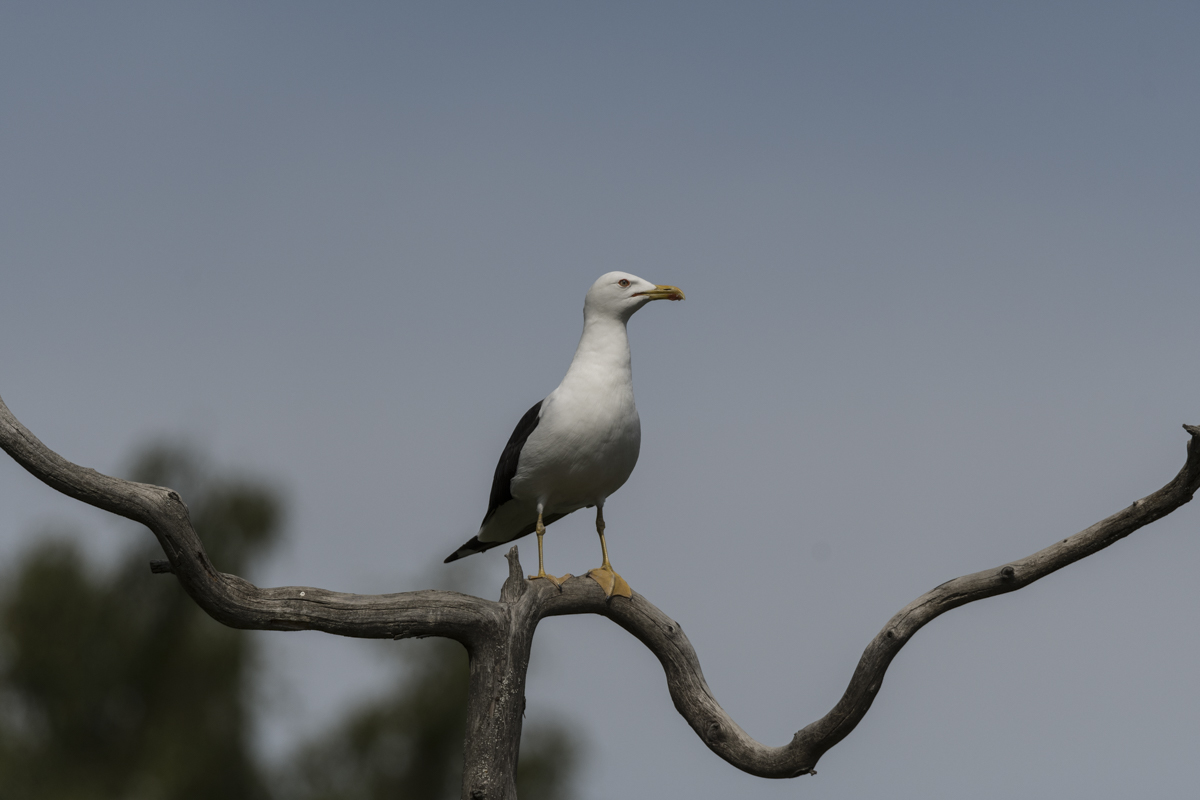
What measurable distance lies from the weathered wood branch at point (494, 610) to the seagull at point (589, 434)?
1.83 ft

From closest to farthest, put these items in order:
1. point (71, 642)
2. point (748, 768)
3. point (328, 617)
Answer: point (328, 617) < point (748, 768) < point (71, 642)

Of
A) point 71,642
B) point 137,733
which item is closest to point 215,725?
point 137,733

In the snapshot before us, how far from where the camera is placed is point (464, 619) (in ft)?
23.1

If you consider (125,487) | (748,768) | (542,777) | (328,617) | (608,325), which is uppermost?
(608,325)

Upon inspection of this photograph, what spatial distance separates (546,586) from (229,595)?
80.9 inches

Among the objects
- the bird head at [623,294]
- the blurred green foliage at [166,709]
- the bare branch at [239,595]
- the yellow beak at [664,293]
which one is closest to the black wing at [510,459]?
the bird head at [623,294]

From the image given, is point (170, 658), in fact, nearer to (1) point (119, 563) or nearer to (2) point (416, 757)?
(1) point (119, 563)

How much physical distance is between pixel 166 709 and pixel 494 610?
1182 centimetres

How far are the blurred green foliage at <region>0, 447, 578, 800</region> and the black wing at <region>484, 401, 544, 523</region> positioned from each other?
9.01 metres

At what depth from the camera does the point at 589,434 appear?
24.0 ft

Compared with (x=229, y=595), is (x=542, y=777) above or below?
below

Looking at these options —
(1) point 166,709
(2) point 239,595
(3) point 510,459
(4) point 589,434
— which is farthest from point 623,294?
(1) point 166,709

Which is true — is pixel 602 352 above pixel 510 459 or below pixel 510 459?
above

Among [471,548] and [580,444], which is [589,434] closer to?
[580,444]
